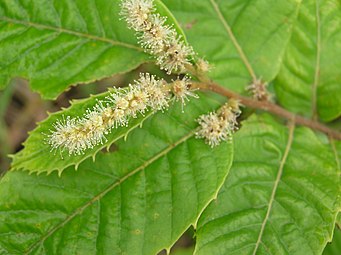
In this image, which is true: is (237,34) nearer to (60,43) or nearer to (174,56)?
(174,56)

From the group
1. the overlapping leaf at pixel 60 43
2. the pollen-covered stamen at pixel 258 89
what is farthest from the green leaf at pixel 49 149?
the pollen-covered stamen at pixel 258 89

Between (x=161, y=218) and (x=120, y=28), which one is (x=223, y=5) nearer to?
(x=120, y=28)

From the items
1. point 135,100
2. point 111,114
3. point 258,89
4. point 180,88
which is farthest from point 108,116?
point 258,89

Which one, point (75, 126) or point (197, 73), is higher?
point (197, 73)

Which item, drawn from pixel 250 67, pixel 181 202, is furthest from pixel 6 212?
pixel 250 67

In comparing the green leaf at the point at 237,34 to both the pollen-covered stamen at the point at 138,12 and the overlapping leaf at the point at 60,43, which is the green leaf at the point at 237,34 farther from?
the pollen-covered stamen at the point at 138,12

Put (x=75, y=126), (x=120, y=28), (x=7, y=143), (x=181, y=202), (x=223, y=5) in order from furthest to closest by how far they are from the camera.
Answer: (x=7, y=143), (x=223, y=5), (x=120, y=28), (x=181, y=202), (x=75, y=126)
